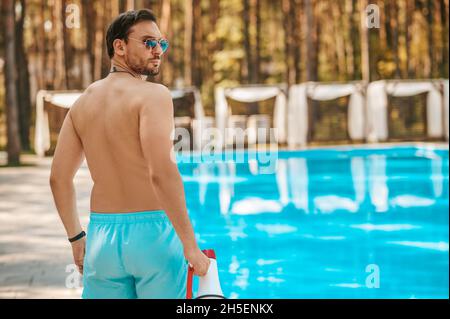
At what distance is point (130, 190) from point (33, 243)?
21.1 feet

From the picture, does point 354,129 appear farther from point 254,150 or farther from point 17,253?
point 17,253

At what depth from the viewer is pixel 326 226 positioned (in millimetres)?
11273

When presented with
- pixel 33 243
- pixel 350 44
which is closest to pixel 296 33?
pixel 350 44

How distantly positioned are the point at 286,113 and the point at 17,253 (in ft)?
57.7

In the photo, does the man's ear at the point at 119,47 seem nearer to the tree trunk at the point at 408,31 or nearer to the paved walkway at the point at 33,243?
the paved walkway at the point at 33,243

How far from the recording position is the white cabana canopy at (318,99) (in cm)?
2489

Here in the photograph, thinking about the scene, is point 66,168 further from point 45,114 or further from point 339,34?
point 339,34

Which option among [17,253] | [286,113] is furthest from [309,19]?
[17,253]

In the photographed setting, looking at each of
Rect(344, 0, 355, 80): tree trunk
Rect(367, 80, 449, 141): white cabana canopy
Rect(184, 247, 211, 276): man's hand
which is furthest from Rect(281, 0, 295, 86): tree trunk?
Rect(184, 247, 211, 276): man's hand

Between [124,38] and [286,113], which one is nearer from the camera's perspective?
[124,38]

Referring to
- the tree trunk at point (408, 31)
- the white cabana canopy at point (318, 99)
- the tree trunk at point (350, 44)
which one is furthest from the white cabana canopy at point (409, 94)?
the tree trunk at point (350, 44)

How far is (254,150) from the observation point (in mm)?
24375

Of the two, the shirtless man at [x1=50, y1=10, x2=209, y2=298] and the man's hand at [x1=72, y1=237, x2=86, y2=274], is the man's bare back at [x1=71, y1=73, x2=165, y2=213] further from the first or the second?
the man's hand at [x1=72, y1=237, x2=86, y2=274]

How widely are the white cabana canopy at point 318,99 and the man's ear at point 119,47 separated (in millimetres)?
22149
